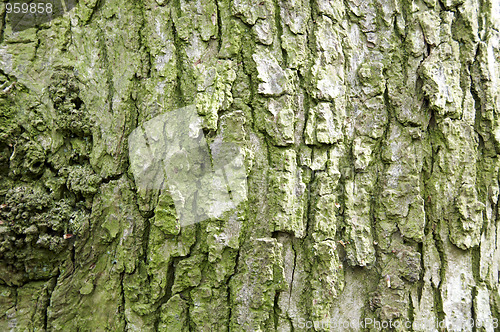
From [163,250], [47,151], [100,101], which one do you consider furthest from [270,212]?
[47,151]

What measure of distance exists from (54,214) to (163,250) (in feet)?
1.47

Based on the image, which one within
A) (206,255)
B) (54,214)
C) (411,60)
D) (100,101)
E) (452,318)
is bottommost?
(452,318)

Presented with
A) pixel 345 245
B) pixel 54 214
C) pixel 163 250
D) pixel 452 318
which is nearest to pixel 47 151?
pixel 54 214

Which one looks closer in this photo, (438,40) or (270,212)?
(270,212)

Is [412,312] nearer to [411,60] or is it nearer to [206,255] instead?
[206,255]

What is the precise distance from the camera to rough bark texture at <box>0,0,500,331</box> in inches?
47.5

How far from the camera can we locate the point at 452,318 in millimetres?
1261

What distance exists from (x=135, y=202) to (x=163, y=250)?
216mm

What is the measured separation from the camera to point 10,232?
117cm

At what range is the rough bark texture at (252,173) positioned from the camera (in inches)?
47.5

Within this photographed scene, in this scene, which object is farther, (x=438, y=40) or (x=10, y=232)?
(x=438, y=40)

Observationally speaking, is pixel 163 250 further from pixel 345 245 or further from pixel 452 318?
pixel 452 318

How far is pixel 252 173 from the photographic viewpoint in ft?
4.03

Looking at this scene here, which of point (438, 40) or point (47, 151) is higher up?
point (438, 40)
